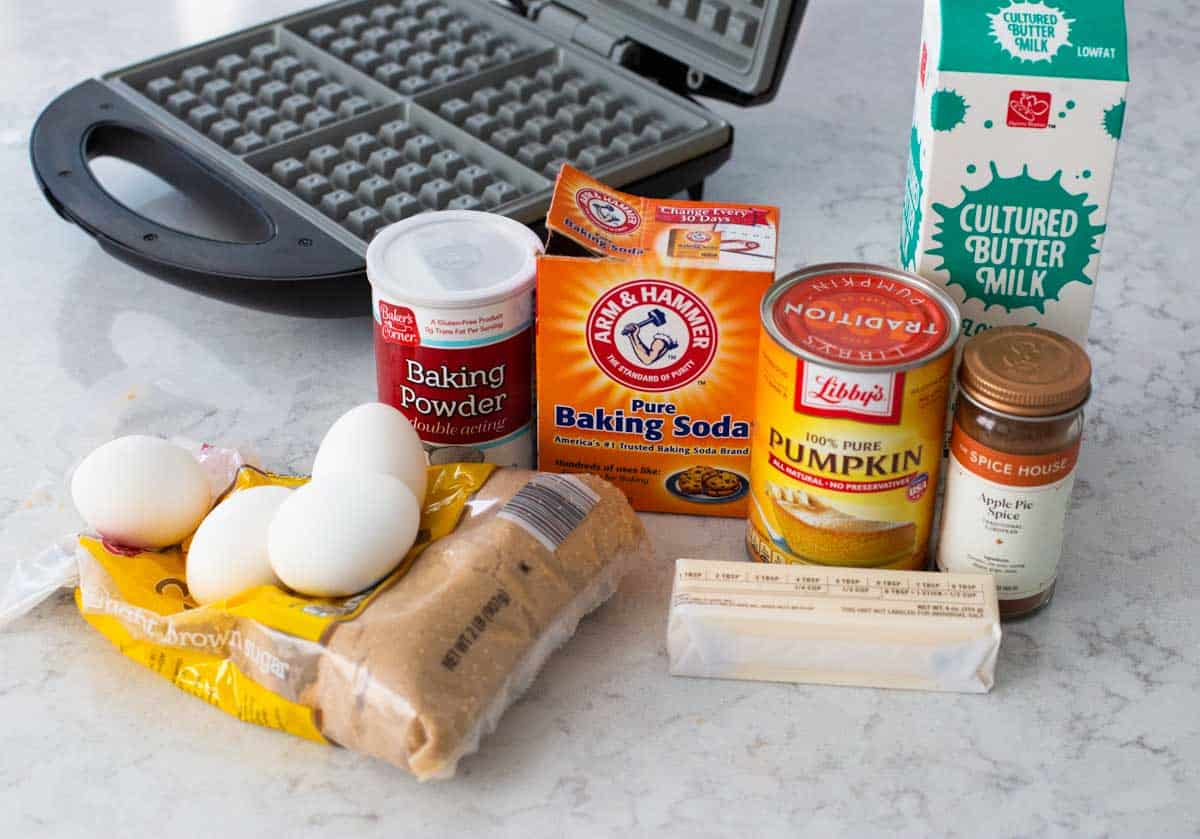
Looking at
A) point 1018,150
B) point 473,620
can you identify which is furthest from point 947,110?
point 473,620

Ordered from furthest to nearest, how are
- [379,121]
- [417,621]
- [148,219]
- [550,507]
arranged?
[379,121]
[148,219]
[550,507]
[417,621]

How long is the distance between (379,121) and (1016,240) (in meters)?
0.71

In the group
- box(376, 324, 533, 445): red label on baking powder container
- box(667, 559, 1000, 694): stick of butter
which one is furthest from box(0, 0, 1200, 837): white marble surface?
box(376, 324, 533, 445): red label on baking powder container

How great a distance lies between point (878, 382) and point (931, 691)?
0.72ft

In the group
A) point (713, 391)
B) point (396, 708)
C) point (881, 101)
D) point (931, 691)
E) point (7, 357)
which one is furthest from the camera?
point (881, 101)

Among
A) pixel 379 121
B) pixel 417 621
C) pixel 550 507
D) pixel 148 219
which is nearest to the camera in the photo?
pixel 417 621

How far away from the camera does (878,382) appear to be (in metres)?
0.94

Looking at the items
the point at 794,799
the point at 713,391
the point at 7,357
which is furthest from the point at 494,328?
the point at 7,357

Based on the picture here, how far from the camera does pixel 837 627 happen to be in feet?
3.19

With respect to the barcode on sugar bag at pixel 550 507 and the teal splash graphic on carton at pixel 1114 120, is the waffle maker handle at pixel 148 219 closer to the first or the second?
the barcode on sugar bag at pixel 550 507

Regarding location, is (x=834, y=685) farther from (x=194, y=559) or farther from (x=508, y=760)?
(x=194, y=559)

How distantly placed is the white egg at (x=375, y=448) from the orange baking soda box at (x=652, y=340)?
0.39ft

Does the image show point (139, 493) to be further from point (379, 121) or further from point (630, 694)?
point (379, 121)

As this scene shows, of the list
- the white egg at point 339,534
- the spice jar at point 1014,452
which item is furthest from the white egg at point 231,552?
the spice jar at point 1014,452
